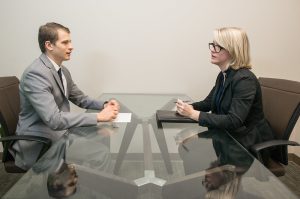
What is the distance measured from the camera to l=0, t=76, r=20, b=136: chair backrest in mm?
1855

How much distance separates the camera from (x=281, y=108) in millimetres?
1948

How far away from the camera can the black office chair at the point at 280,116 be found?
70.4 inches

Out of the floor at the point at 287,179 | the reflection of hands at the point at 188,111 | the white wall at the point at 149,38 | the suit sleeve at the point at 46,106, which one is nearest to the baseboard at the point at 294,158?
the floor at the point at 287,179

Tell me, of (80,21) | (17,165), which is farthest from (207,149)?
(80,21)

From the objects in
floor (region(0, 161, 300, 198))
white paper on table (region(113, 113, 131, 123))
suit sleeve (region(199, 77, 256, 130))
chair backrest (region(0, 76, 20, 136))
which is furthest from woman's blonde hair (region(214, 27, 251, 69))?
chair backrest (region(0, 76, 20, 136))

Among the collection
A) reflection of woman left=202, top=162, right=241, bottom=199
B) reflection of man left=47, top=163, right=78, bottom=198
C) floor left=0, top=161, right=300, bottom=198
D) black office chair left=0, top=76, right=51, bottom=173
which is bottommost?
floor left=0, top=161, right=300, bottom=198

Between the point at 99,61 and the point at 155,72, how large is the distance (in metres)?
0.54

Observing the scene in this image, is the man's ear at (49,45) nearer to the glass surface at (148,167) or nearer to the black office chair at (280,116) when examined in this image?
the glass surface at (148,167)

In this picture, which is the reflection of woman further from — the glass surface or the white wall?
the white wall

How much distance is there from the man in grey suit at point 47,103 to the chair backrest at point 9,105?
6 centimetres

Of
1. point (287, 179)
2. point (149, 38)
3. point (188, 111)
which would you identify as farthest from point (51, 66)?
point (287, 179)

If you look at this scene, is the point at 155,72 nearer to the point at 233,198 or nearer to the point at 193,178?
the point at 193,178

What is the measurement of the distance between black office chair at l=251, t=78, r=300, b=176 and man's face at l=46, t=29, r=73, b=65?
1.38m

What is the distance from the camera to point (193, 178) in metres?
1.25
